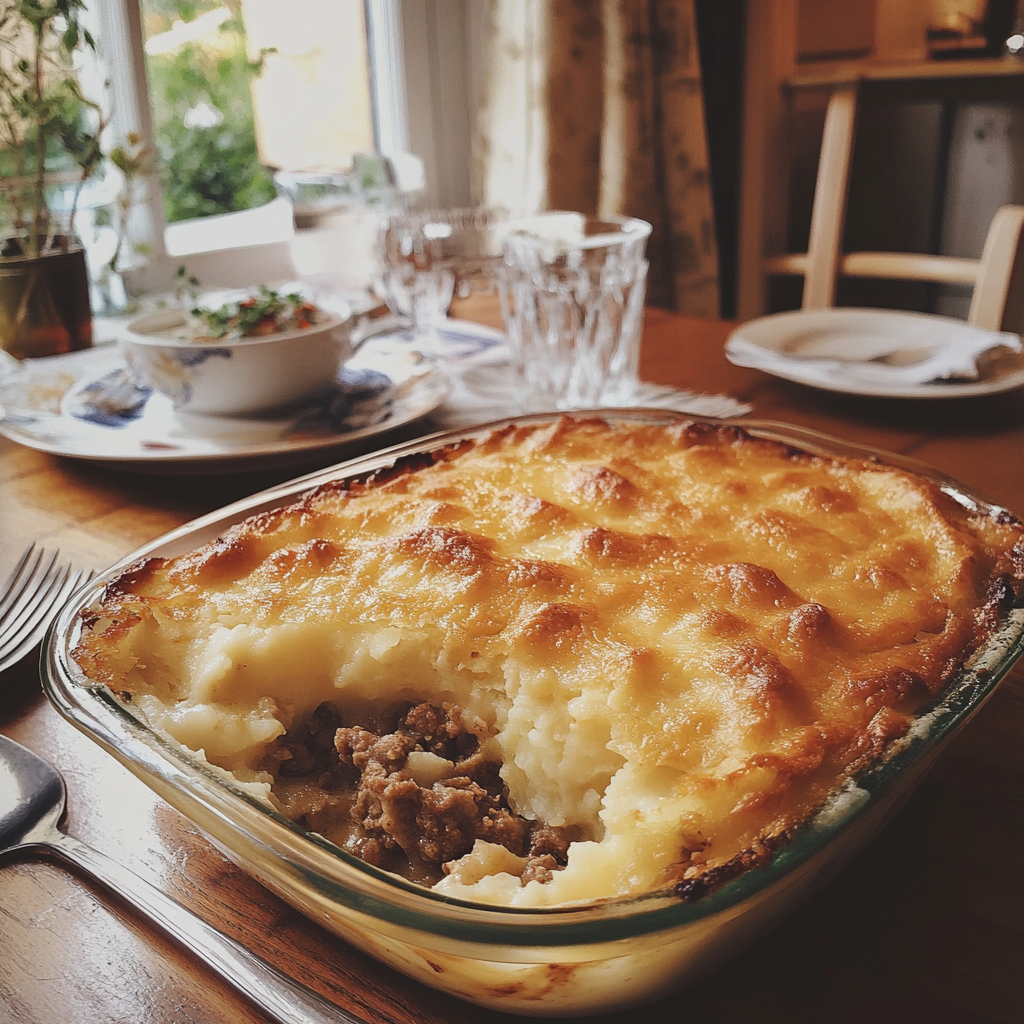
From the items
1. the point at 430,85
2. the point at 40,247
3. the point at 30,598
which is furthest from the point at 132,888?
the point at 430,85

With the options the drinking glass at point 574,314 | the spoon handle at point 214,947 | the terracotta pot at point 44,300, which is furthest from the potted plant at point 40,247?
the spoon handle at point 214,947

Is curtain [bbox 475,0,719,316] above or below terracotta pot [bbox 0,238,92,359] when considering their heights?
above

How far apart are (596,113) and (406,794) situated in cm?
290

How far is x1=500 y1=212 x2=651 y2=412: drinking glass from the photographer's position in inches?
61.4

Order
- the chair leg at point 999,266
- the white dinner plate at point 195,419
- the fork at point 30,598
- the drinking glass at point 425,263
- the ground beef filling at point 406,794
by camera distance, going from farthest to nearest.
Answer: the chair leg at point 999,266 < the drinking glass at point 425,263 < the white dinner plate at point 195,419 < the fork at point 30,598 < the ground beef filling at point 406,794

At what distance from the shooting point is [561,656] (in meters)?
0.76

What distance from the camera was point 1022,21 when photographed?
346cm

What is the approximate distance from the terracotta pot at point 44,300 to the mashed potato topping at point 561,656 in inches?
31.7

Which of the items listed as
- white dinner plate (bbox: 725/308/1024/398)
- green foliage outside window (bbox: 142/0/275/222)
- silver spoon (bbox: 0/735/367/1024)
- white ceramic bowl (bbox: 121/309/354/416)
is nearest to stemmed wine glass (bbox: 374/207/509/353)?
white ceramic bowl (bbox: 121/309/354/416)

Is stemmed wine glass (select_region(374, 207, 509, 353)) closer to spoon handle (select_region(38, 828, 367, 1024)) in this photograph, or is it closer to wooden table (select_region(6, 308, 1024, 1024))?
wooden table (select_region(6, 308, 1024, 1024))

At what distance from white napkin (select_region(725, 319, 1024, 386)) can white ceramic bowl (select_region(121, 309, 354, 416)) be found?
707 mm

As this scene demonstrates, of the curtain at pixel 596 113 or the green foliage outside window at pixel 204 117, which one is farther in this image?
the curtain at pixel 596 113

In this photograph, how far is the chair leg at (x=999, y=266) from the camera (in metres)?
2.16

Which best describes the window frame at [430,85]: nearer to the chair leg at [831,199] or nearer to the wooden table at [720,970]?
the chair leg at [831,199]
